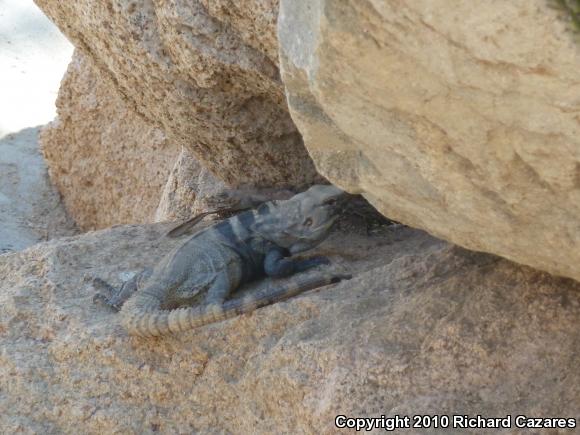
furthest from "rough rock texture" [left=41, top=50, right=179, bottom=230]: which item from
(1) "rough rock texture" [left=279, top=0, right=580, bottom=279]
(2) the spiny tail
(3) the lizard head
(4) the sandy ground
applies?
(1) "rough rock texture" [left=279, top=0, right=580, bottom=279]

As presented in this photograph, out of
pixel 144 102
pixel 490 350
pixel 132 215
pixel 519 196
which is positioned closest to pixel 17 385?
pixel 144 102

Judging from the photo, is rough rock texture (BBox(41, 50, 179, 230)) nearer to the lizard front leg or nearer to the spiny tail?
the lizard front leg

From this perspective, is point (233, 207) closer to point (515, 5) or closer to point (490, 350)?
point (490, 350)

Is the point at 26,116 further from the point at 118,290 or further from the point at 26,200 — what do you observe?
the point at 118,290

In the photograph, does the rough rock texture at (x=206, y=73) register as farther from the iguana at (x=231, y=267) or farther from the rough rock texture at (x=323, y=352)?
the rough rock texture at (x=323, y=352)

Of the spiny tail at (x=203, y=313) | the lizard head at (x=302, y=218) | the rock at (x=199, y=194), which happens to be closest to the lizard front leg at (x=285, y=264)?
the lizard head at (x=302, y=218)
